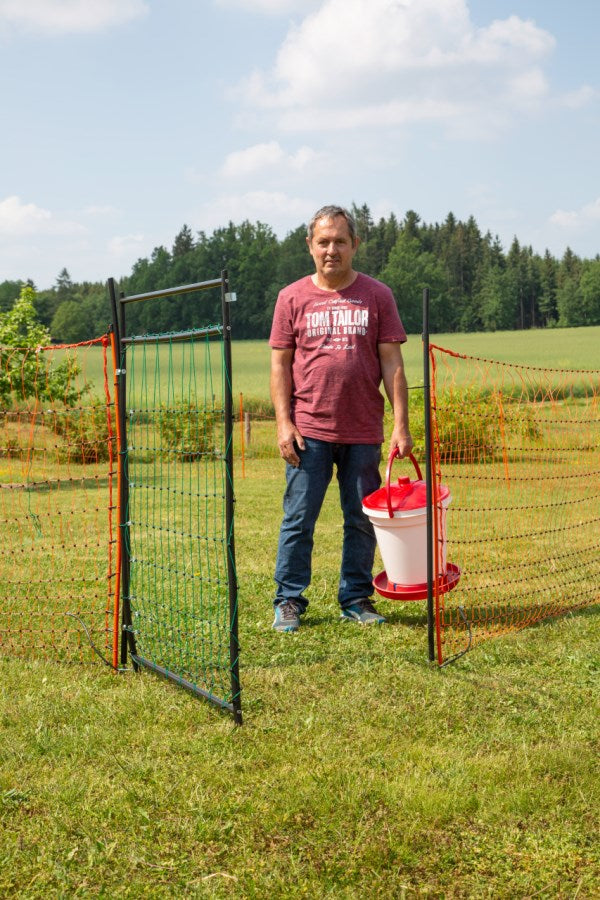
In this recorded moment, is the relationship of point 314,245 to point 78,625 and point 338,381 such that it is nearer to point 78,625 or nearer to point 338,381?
point 338,381

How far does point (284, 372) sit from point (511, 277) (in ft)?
225

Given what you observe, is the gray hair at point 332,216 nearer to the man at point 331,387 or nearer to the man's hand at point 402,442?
the man at point 331,387

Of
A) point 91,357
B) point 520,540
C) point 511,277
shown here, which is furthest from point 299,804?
point 511,277

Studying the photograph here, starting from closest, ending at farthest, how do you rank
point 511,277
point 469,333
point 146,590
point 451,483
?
point 146,590, point 451,483, point 469,333, point 511,277

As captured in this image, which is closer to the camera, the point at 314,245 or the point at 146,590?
the point at 314,245

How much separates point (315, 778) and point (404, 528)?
5.33 ft

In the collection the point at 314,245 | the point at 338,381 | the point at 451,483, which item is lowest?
the point at 451,483

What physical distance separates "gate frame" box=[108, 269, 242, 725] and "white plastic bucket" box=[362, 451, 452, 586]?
3.35 feet

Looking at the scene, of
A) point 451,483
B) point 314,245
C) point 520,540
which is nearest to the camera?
point 314,245

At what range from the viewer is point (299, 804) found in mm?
2930

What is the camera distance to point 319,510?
4746mm

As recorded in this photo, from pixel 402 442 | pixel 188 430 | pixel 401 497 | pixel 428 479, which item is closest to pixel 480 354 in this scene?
pixel 402 442

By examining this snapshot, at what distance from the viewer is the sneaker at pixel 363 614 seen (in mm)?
4969

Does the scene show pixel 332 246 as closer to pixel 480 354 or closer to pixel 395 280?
pixel 480 354
